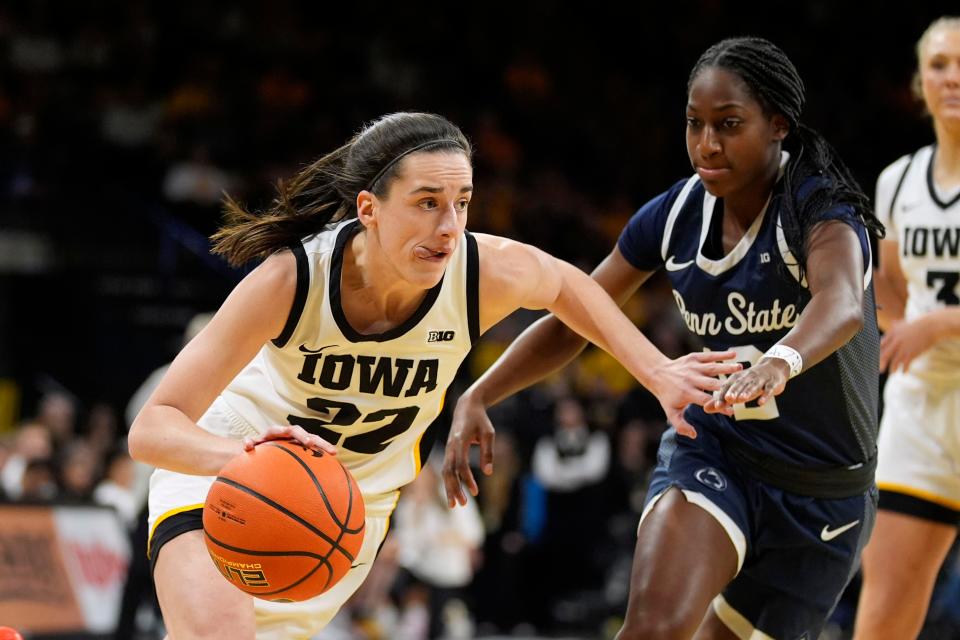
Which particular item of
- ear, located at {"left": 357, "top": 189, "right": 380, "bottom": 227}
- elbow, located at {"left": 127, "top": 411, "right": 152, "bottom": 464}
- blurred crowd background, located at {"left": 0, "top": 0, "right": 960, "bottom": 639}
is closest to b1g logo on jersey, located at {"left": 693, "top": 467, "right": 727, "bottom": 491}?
ear, located at {"left": 357, "top": 189, "right": 380, "bottom": 227}

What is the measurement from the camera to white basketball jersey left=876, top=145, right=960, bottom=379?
484 centimetres

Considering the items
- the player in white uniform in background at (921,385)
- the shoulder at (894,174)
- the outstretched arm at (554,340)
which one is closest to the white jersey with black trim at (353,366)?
the outstretched arm at (554,340)

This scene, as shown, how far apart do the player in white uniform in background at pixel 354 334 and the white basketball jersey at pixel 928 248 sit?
150cm

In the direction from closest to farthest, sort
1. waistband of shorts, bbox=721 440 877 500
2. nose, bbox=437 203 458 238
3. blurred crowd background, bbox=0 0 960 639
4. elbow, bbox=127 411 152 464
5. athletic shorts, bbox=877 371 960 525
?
elbow, bbox=127 411 152 464 → nose, bbox=437 203 458 238 → waistband of shorts, bbox=721 440 877 500 → athletic shorts, bbox=877 371 960 525 → blurred crowd background, bbox=0 0 960 639

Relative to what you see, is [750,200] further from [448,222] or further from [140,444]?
[140,444]

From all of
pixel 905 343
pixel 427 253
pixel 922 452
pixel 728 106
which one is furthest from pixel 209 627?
pixel 922 452

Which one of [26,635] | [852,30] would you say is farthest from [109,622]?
[852,30]

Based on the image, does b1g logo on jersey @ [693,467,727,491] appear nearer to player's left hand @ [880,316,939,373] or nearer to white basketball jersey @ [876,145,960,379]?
player's left hand @ [880,316,939,373]

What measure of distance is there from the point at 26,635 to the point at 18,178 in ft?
16.4

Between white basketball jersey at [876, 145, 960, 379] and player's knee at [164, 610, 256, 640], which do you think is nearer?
player's knee at [164, 610, 256, 640]

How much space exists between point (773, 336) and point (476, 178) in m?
11.1

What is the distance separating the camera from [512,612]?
35.7 ft

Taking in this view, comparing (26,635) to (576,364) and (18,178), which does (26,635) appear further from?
(576,364)

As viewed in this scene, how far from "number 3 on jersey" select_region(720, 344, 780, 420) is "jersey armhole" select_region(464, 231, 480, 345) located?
799 millimetres
